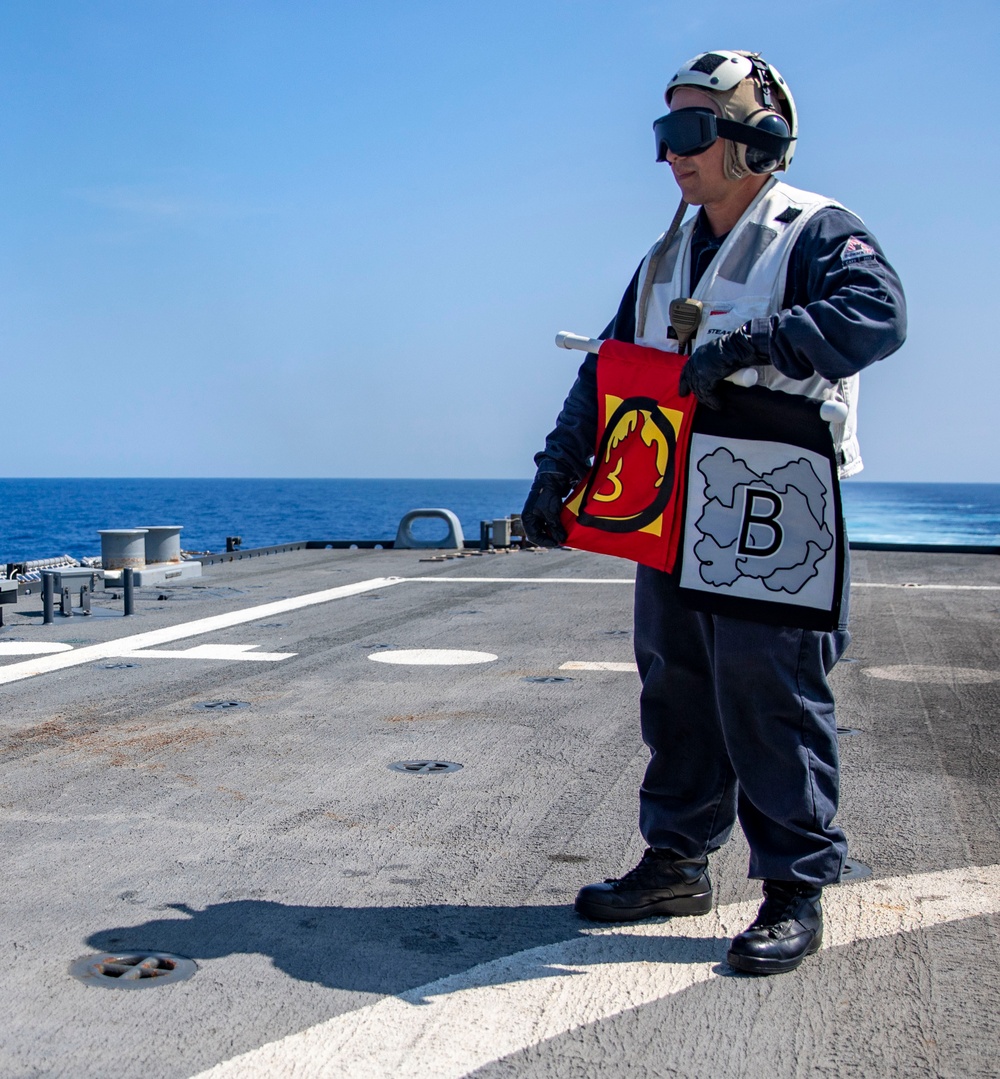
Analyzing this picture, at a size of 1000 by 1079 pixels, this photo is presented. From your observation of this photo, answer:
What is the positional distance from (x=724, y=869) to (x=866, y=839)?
539 millimetres

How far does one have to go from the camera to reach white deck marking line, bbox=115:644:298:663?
7195mm

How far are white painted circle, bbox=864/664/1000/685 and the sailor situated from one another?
3820mm

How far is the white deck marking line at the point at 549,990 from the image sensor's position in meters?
2.21

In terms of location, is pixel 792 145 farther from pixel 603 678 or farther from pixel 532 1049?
pixel 603 678

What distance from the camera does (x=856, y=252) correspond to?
8.75 ft

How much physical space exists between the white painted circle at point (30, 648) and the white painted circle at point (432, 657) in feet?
6.77

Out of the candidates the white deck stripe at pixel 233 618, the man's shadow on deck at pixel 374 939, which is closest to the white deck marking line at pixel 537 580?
the white deck stripe at pixel 233 618

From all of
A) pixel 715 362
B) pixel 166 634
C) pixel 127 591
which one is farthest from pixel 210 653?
pixel 715 362

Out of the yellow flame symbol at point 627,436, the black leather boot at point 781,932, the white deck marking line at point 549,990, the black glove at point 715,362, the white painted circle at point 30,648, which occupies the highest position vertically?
the black glove at point 715,362

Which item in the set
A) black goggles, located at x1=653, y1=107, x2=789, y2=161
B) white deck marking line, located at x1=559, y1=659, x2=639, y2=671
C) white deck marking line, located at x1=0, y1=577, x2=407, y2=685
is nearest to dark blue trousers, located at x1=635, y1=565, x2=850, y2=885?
black goggles, located at x1=653, y1=107, x2=789, y2=161

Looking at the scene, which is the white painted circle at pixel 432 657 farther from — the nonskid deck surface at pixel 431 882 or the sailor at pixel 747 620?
the sailor at pixel 747 620

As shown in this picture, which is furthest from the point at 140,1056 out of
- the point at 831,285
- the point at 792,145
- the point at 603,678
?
the point at 603,678

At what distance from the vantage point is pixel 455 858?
3.42 metres

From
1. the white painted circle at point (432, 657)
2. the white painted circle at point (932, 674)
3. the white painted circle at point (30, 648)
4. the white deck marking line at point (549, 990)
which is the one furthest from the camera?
the white painted circle at point (30, 648)
